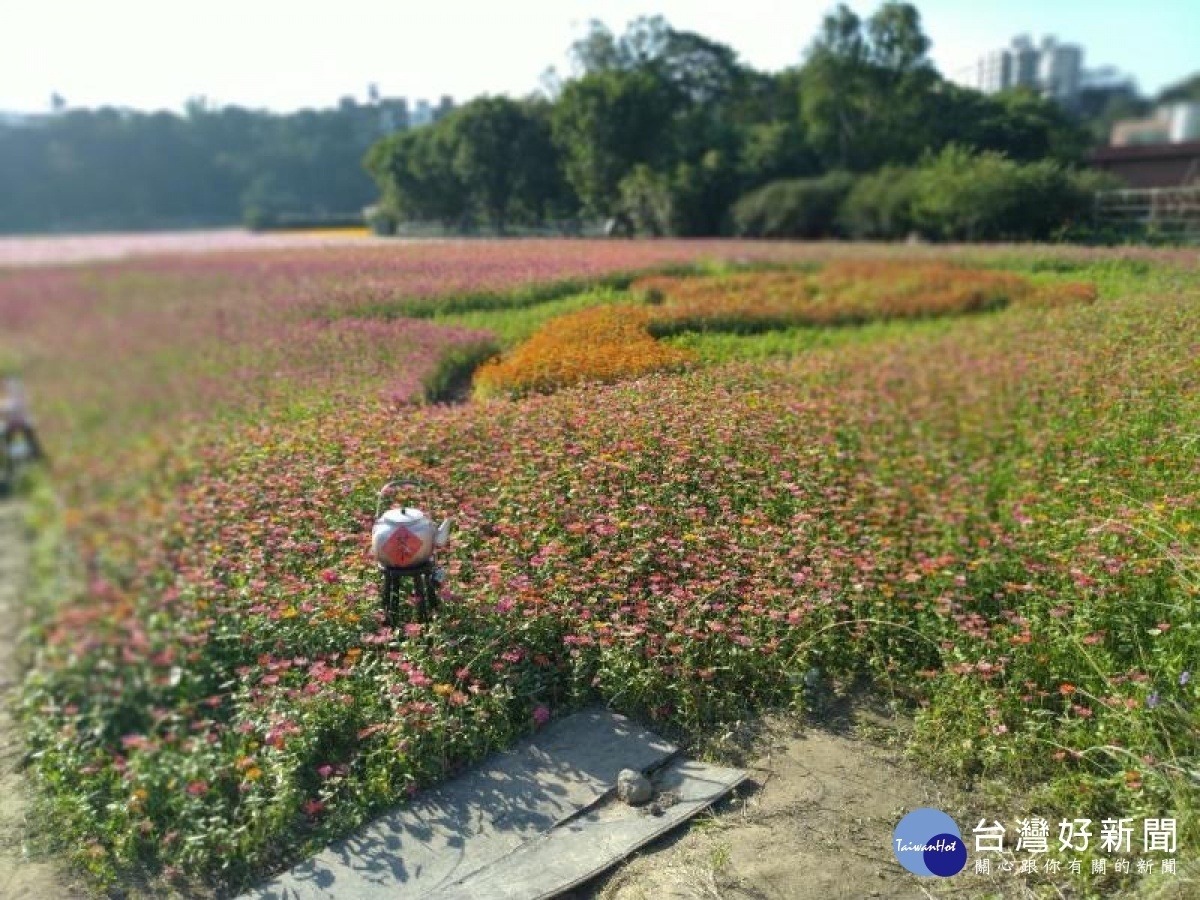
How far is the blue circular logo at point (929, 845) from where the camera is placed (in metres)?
2.59

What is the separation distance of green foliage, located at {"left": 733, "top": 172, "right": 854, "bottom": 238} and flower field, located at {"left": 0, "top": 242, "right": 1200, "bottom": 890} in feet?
14.2

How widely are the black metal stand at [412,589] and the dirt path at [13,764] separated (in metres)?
1.12

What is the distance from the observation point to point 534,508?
4.03 meters

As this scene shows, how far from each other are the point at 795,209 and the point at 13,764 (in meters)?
9.04

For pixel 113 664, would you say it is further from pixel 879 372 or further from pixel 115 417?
pixel 879 372

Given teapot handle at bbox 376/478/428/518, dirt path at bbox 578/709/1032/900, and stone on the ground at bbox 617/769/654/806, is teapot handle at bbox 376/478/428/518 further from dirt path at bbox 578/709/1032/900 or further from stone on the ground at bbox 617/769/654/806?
dirt path at bbox 578/709/1032/900

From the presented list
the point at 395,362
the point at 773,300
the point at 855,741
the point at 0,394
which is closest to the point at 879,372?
the point at 773,300

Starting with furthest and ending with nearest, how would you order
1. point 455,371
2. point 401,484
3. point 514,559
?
point 455,371 < point 401,484 < point 514,559

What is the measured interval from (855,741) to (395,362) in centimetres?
358

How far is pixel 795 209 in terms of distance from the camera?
34.0 ft

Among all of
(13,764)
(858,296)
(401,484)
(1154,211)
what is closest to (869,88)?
(1154,211)

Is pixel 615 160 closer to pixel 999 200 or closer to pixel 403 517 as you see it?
pixel 999 200

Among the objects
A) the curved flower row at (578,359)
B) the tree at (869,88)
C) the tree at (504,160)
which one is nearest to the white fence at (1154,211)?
the tree at (869,88)

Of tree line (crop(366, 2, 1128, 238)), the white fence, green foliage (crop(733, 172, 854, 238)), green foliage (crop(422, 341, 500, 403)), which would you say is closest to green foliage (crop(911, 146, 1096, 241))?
tree line (crop(366, 2, 1128, 238))
